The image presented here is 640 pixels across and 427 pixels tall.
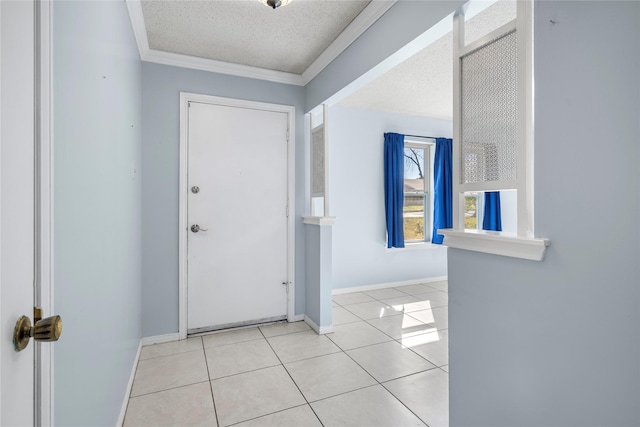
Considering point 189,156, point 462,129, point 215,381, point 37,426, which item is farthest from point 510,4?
point 215,381

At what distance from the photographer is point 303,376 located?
2.16m

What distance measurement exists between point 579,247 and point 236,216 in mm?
2536

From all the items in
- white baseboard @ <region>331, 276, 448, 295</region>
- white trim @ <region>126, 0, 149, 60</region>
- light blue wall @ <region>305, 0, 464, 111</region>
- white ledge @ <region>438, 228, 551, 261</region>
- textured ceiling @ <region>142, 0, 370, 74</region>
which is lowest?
white baseboard @ <region>331, 276, 448, 295</region>

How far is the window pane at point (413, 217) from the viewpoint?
15.5ft

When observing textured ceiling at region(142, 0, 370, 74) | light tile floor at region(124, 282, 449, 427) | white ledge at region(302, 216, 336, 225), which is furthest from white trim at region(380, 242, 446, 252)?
textured ceiling at region(142, 0, 370, 74)

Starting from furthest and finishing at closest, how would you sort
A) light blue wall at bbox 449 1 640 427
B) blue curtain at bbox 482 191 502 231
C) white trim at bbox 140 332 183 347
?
blue curtain at bbox 482 191 502 231, white trim at bbox 140 332 183 347, light blue wall at bbox 449 1 640 427

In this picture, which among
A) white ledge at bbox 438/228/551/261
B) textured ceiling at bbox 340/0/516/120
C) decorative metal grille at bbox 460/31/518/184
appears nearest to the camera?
white ledge at bbox 438/228/551/261

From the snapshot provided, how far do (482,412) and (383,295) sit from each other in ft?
9.12

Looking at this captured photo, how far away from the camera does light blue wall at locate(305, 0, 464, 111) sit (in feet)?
5.32

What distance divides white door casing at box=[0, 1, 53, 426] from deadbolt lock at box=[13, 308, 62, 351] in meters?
0.01

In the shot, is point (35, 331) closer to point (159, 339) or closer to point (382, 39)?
point (382, 39)

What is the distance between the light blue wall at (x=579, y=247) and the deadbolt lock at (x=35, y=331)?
138cm

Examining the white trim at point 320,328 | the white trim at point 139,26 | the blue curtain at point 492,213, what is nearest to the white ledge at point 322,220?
the white trim at point 320,328

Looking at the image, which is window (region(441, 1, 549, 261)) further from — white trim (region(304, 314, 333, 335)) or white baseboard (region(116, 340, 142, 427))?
white baseboard (region(116, 340, 142, 427))
